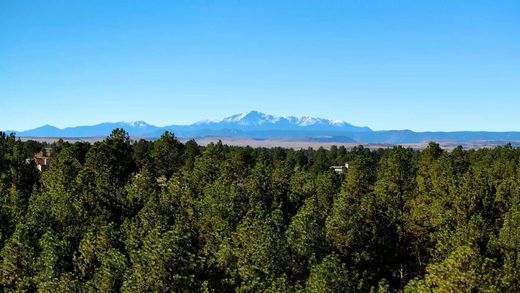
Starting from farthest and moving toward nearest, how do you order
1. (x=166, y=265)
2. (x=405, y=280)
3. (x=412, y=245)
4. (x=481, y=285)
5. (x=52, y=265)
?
(x=412, y=245)
(x=405, y=280)
(x=52, y=265)
(x=166, y=265)
(x=481, y=285)

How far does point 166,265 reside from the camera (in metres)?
34.0

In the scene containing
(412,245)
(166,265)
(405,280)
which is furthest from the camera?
(412,245)

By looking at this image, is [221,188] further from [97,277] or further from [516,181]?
[516,181]

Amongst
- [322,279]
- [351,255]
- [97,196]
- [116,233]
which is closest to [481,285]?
[322,279]

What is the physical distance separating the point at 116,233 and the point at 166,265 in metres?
10.1

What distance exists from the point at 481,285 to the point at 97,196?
35.9 metres

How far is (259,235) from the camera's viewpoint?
3981 cm

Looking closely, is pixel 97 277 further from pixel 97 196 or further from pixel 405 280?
pixel 405 280

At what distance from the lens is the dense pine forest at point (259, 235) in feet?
111

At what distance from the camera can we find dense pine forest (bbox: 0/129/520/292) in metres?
33.8

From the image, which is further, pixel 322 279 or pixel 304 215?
pixel 304 215

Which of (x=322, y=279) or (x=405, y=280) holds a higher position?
(x=322, y=279)

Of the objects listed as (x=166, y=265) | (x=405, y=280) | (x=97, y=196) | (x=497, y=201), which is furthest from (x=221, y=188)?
(x=497, y=201)

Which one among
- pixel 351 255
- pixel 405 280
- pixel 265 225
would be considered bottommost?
pixel 405 280
